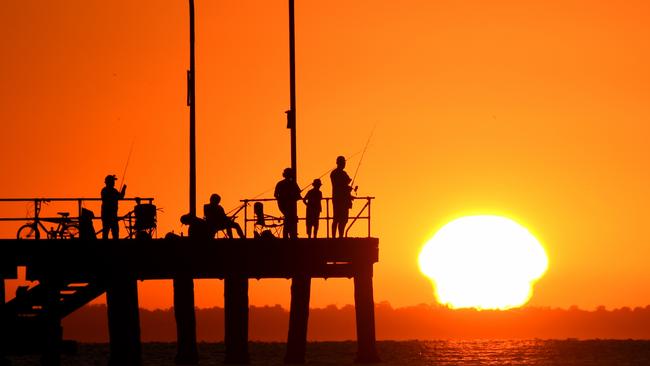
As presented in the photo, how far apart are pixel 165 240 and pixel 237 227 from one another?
2.09 metres

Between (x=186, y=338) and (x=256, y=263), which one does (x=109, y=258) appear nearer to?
(x=256, y=263)

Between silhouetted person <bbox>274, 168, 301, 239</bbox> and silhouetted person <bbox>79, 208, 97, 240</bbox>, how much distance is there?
4.92 meters

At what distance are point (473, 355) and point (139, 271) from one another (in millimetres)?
30730

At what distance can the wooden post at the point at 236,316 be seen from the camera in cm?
4491

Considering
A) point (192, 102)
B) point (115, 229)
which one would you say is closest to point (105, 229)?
point (115, 229)

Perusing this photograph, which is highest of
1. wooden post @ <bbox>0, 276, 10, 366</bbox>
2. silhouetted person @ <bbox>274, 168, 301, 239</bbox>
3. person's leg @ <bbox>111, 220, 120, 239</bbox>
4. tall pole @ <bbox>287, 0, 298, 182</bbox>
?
tall pole @ <bbox>287, 0, 298, 182</bbox>

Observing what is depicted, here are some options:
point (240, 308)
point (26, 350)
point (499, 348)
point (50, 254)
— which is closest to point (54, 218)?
point (50, 254)

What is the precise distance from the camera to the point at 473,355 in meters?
70.0

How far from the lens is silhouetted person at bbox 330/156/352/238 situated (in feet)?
136

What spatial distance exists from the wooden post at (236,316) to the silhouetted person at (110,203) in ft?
15.6

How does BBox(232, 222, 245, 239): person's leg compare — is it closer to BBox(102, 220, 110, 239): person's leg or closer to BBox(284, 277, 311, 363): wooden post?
BBox(102, 220, 110, 239): person's leg

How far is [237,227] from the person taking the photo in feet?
140

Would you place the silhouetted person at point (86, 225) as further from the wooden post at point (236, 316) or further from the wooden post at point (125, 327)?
the wooden post at point (236, 316)

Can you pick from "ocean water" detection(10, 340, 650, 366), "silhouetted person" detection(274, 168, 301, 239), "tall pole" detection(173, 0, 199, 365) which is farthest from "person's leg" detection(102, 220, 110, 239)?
"ocean water" detection(10, 340, 650, 366)
